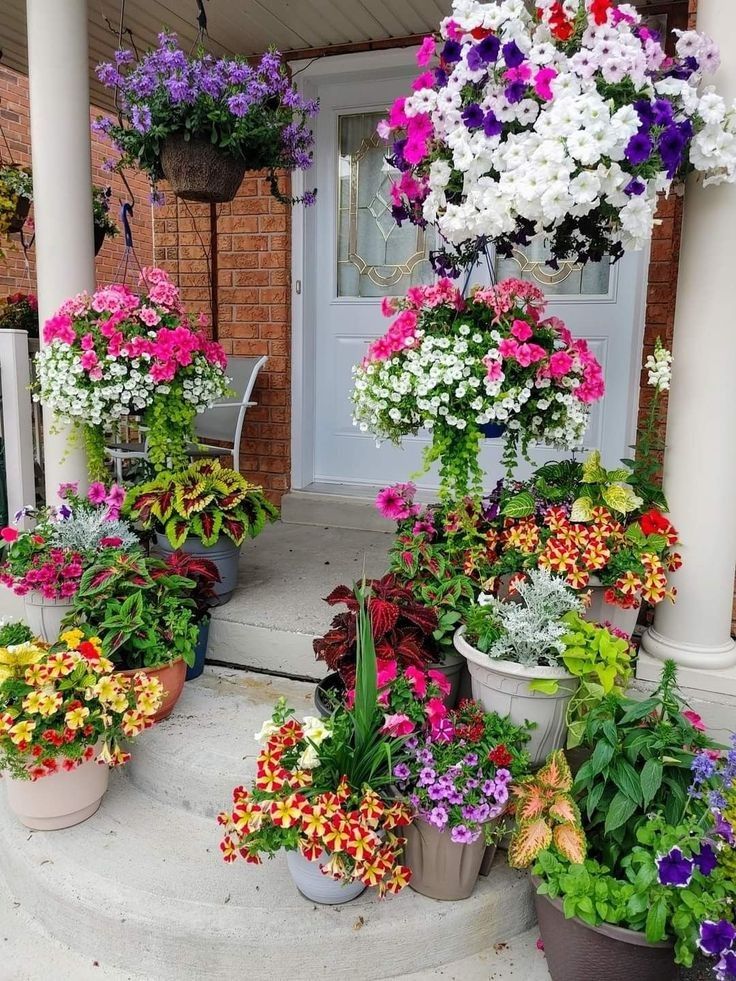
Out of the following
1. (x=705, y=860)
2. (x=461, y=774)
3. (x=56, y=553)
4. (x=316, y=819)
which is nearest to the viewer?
(x=705, y=860)

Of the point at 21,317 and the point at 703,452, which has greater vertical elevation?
the point at 21,317

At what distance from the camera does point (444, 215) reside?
1918 mm

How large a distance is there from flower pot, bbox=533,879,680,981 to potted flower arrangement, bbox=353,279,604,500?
112cm

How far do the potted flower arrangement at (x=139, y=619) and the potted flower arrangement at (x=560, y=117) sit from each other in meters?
1.30

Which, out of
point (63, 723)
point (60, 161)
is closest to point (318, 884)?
point (63, 723)

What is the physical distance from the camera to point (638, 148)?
168 cm

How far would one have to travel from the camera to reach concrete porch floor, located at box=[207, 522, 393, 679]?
2.54 m

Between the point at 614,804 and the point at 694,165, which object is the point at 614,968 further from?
the point at 694,165

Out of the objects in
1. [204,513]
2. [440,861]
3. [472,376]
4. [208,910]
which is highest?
[472,376]

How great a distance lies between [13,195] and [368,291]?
179 centimetres

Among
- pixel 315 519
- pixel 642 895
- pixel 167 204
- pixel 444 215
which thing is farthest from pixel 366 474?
pixel 642 895

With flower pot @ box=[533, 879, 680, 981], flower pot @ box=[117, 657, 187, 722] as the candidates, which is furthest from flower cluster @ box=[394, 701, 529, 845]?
flower pot @ box=[117, 657, 187, 722]

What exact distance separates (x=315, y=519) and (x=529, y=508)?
178 cm

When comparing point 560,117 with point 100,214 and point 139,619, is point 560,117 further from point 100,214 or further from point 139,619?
point 100,214
